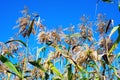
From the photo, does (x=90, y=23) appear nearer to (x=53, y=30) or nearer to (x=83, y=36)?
(x=83, y=36)

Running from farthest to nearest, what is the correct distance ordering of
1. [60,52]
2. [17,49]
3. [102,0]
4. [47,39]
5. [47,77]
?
1. [17,49]
2. [47,39]
3. [47,77]
4. [60,52]
5. [102,0]

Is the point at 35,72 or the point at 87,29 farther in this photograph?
the point at 35,72

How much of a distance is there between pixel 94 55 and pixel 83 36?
2.41 feet

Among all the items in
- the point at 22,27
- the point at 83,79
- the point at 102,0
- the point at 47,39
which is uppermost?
the point at 47,39

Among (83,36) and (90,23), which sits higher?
(90,23)

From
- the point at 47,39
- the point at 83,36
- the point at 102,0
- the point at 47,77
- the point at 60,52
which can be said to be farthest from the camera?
the point at 47,39

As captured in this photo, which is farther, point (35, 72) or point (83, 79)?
point (35, 72)

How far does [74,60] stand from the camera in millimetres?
2854

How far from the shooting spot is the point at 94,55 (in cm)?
295

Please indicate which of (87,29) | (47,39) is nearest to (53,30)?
(47,39)

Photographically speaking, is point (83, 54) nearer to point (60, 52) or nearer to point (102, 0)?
point (60, 52)

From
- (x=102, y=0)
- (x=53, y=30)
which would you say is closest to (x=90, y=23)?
(x=53, y=30)

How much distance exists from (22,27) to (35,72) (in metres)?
1.74

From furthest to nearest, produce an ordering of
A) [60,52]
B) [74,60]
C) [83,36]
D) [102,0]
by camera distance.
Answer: [83,36] < [60,52] < [74,60] < [102,0]
